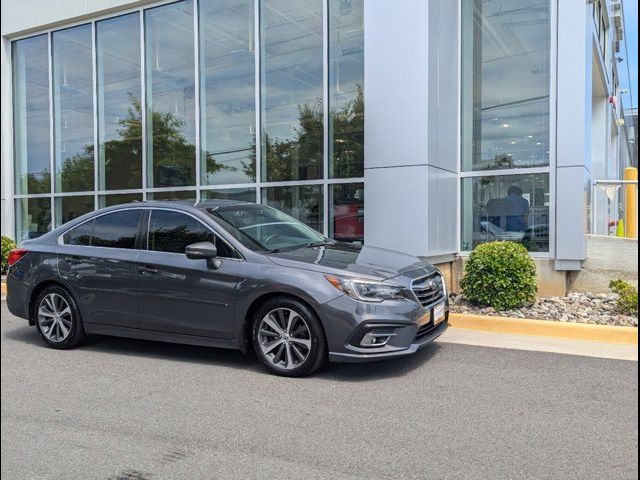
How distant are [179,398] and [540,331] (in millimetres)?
4122

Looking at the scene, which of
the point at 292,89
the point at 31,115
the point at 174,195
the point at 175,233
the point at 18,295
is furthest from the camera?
the point at 31,115

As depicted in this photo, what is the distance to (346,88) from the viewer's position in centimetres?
976

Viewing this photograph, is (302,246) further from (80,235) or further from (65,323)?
(65,323)

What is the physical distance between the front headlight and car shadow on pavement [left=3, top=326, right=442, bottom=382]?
2.41ft

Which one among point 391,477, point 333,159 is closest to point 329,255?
point 391,477

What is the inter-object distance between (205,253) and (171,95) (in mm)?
7372

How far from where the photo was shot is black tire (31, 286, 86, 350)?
613cm

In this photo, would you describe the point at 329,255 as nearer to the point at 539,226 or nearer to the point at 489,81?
the point at 539,226

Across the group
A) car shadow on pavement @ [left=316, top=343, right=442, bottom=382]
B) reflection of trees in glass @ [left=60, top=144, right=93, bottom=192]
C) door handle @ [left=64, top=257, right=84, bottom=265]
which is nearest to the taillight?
door handle @ [left=64, top=257, right=84, bottom=265]

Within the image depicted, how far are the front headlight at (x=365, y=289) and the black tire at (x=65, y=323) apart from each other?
292 centimetres

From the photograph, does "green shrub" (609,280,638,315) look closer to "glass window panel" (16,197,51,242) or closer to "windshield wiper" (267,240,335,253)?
"windshield wiper" (267,240,335,253)

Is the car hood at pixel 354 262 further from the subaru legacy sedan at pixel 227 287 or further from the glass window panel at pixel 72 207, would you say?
the glass window panel at pixel 72 207

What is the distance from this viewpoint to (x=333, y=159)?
32.1 ft

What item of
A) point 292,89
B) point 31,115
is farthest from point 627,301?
point 31,115
